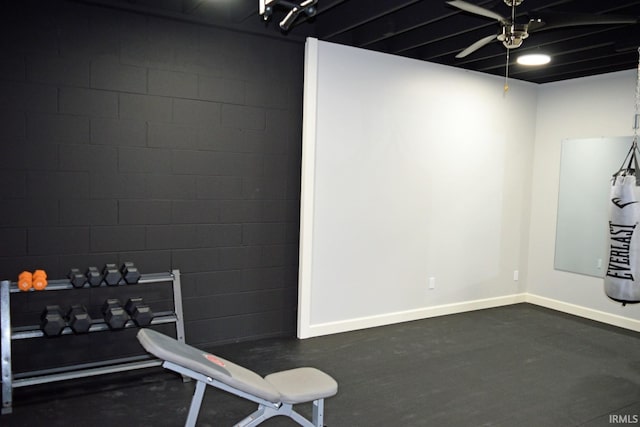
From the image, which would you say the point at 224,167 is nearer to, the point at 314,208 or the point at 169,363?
the point at 314,208

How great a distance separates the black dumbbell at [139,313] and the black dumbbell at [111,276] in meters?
0.19

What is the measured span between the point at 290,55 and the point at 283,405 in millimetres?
3125

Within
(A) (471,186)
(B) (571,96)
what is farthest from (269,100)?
(B) (571,96)

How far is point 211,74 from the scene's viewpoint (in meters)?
4.08

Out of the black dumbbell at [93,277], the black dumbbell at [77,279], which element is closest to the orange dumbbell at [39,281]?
the black dumbbell at [77,279]

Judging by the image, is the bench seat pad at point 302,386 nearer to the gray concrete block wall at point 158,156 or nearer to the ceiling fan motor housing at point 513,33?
the gray concrete block wall at point 158,156

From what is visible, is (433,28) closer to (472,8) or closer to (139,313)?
(472,8)

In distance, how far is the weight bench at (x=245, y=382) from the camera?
2164mm

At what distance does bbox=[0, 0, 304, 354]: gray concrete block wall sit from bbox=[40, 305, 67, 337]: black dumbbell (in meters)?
0.43

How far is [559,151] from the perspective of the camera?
5.86m

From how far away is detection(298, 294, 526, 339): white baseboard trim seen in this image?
464 cm

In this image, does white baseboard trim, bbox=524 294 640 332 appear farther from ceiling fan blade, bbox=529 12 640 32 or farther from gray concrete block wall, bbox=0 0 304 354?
ceiling fan blade, bbox=529 12 640 32

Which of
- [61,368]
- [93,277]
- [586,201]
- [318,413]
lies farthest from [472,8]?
[586,201]

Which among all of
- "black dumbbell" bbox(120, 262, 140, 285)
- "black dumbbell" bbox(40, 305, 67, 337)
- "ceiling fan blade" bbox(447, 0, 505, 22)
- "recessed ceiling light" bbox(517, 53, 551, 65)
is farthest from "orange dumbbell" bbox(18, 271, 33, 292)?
"recessed ceiling light" bbox(517, 53, 551, 65)
